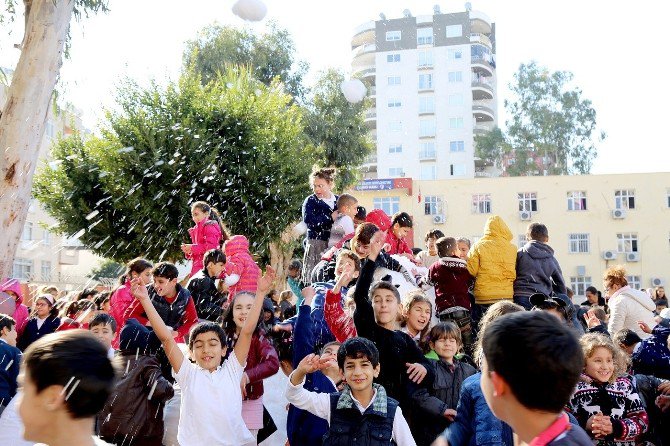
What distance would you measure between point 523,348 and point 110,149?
62.4 feet

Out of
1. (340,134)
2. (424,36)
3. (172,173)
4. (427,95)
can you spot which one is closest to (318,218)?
(172,173)

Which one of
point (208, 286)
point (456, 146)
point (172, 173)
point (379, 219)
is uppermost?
point (456, 146)

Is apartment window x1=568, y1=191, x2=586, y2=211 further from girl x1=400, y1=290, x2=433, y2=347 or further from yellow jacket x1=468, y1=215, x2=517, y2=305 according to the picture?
girl x1=400, y1=290, x2=433, y2=347

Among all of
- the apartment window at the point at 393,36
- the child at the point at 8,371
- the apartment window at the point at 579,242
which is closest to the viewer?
the child at the point at 8,371

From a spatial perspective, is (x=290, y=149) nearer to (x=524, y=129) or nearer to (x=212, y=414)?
(x=212, y=414)

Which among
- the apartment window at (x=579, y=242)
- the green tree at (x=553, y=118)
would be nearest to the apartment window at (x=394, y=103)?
the green tree at (x=553, y=118)

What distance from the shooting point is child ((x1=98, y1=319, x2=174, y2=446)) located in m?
6.11

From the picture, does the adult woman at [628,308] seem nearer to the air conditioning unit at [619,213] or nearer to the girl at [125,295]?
the girl at [125,295]

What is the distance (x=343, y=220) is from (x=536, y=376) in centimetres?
675

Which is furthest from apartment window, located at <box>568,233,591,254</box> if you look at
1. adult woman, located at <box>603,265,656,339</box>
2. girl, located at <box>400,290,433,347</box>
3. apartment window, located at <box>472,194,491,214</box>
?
girl, located at <box>400,290,433,347</box>

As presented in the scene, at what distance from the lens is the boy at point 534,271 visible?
841 cm

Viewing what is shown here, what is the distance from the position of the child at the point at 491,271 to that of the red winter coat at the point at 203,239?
11.4 ft

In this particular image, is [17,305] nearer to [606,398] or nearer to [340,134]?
[606,398]

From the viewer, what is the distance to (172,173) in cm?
1970
